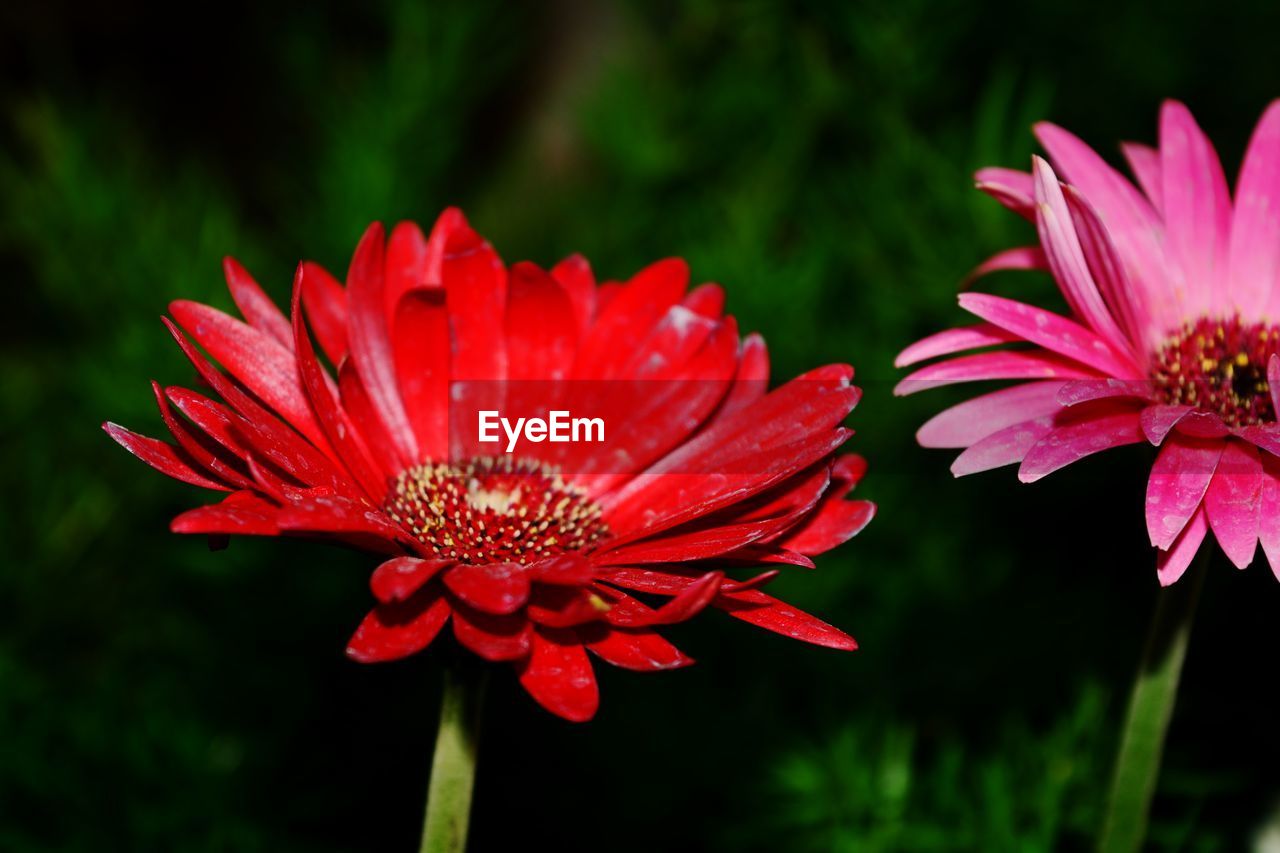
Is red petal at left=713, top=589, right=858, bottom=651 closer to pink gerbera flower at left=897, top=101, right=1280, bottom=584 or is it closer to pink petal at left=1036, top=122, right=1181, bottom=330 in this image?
pink gerbera flower at left=897, top=101, right=1280, bottom=584

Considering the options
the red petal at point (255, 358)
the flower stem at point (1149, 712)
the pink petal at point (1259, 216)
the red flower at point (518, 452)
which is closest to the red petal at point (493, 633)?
the red flower at point (518, 452)

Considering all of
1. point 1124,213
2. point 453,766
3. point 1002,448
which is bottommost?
point 453,766

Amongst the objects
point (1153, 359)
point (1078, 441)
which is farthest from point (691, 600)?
point (1153, 359)

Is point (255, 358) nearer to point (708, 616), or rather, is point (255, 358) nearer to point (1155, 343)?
point (1155, 343)

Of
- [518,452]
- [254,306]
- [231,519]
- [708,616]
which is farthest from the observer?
[708,616]

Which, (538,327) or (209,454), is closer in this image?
(209,454)

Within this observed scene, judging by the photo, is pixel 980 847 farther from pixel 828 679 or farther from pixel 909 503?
pixel 909 503

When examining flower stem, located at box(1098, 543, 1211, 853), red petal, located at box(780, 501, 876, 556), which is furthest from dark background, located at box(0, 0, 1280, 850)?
red petal, located at box(780, 501, 876, 556)

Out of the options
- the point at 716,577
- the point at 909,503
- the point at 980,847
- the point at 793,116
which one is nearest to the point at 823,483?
the point at 716,577
